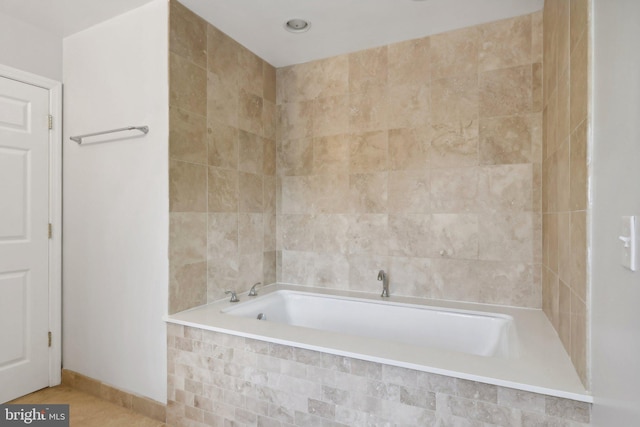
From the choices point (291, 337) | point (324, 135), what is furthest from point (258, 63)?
point (291, 337)

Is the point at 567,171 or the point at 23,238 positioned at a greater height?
the point at 567,171

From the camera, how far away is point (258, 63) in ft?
8.77

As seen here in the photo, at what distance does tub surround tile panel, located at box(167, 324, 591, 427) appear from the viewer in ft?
4.00

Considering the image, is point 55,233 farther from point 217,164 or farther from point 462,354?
point 462,354

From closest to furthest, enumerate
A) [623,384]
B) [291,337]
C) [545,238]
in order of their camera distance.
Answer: [623,384] → [291,337] → [545,238]

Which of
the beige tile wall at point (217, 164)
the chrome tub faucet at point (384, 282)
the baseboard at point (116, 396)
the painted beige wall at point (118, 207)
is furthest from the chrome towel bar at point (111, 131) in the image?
the chrome tub faucet at point (384, 282)

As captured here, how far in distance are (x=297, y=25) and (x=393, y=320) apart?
81.8 inches

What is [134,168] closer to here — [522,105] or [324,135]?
[324,135]

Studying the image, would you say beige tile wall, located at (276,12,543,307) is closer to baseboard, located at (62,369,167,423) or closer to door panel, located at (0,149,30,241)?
baseboard, located at (62,369,167,423)

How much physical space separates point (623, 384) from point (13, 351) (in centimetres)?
302

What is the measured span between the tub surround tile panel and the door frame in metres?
1.05

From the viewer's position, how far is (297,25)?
7.36 feet
